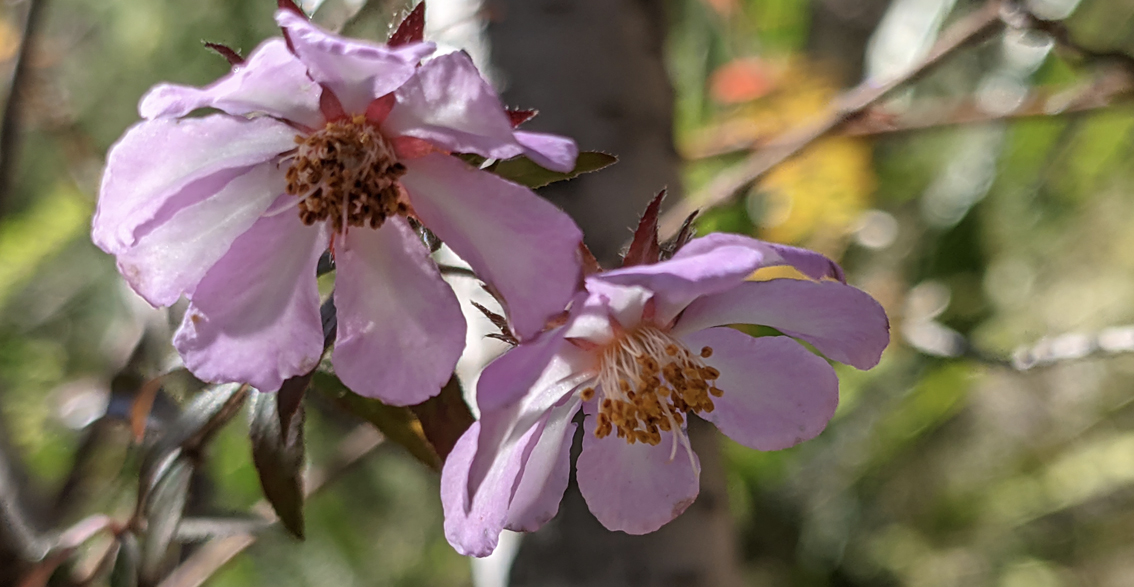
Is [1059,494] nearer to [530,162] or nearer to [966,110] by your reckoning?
[966,110]

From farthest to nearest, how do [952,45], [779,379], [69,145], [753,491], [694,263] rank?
1. [753,491]
2. [69,145]
3. [952,45]
4. [779,379]
5. [694,263]

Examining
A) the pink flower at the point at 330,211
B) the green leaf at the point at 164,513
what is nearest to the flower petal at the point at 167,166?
the pink flower at the point at 330,211

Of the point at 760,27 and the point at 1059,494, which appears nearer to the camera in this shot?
the point at 1059,494

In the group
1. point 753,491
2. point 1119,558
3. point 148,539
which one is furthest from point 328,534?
point 1119,558

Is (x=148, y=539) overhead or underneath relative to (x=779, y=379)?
underneath

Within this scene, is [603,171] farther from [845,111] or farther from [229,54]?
[229,54]

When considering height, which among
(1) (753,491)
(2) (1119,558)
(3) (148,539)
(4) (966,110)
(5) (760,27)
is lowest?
(2) (1119,558)

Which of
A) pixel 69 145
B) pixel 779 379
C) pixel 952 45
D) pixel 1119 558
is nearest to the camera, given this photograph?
pixel 779 379

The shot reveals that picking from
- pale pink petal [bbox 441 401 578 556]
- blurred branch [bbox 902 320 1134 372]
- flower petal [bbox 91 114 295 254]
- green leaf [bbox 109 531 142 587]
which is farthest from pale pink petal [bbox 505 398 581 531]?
blurred branch [bbox 902 320 1134 372]

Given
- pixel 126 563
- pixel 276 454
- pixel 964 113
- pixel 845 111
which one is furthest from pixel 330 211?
pixel 964 113
